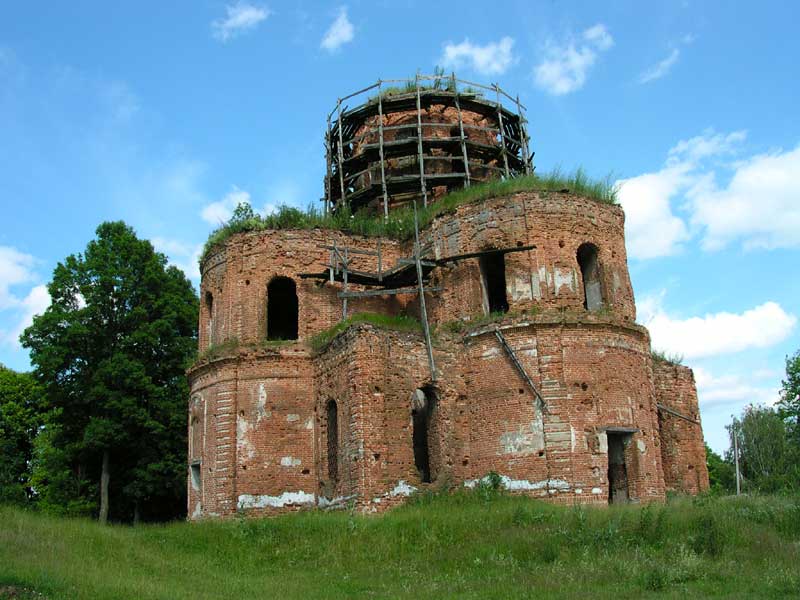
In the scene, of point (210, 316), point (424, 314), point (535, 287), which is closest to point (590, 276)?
point (535, 287)

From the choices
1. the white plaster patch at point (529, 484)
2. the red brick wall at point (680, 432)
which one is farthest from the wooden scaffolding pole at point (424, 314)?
the red brick wall at point (680, 432)

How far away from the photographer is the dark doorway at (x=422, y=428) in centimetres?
1931

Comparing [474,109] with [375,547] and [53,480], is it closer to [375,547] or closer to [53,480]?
[375,547]

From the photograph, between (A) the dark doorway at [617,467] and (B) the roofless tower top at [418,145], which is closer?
(A) the dark doorway at [617,467]

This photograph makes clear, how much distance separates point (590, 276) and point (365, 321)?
571 cm

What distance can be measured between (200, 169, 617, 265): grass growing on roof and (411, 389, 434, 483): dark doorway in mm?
4770

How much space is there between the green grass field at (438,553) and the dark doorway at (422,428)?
7.03ft

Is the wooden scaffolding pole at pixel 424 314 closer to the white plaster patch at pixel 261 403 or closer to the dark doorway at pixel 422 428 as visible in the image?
the dark doorway at pixel 422 428

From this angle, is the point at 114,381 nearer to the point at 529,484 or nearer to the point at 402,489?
the point at 402,489

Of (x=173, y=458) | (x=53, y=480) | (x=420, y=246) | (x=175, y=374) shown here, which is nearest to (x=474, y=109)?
(x=420, y=246)

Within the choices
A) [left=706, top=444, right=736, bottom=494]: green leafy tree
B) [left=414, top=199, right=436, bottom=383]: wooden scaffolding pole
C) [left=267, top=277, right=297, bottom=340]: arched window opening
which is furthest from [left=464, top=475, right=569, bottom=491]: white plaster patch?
[left=706, top=444, right=736, bottom=494]: green leafy tree

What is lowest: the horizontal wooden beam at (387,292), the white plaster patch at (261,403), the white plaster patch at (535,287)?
the white plaster patch at (261,403)

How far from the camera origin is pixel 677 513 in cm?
1509

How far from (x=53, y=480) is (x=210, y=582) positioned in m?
18.0
